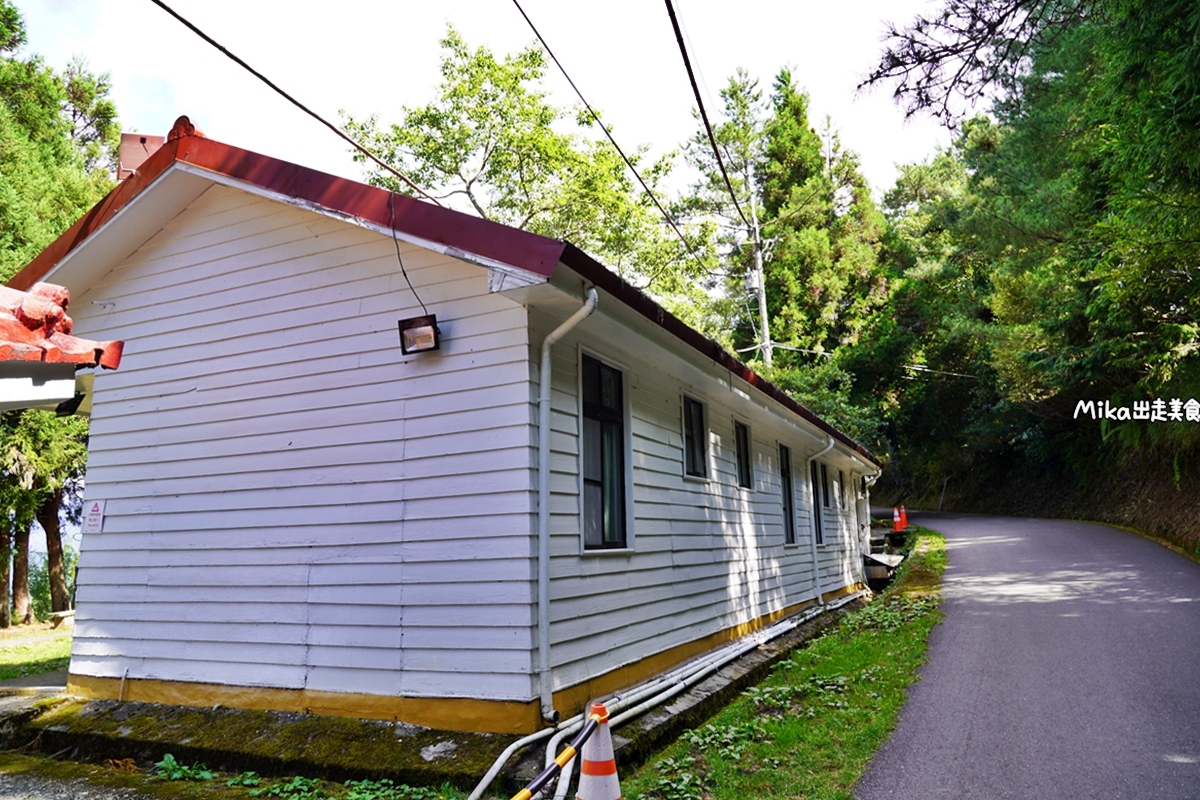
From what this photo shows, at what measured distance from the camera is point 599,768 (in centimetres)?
321

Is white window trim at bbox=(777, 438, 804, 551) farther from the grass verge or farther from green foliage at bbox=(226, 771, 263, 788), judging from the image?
green foliage at bbox=(226, 771, 263, 788)

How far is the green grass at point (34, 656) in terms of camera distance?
9336 millimetres

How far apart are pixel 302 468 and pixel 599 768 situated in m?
3.56

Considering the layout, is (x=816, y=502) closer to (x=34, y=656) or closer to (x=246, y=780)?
(x=246, y=780)

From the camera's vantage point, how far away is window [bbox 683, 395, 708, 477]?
7.64 meters

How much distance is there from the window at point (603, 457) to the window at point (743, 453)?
10.8 ft

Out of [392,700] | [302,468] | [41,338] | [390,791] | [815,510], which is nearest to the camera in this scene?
[41,338]

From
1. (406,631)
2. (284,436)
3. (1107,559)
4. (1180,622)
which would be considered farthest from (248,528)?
(1107,559)

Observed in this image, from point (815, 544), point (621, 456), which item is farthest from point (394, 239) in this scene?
point (815, 544)

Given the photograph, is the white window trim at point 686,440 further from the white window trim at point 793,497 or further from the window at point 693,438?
the white window trim at point 793,497

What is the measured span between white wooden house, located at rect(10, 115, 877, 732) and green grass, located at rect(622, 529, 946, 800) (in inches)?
33.0

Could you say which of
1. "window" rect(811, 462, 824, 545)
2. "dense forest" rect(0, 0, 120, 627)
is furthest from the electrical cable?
"dense forest" rect(0, 0, 120, 627)

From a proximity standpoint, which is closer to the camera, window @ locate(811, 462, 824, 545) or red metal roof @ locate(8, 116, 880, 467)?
red metal roof @ locate(8, 116, 880, 467)

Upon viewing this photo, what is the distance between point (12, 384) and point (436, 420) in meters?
2.61
